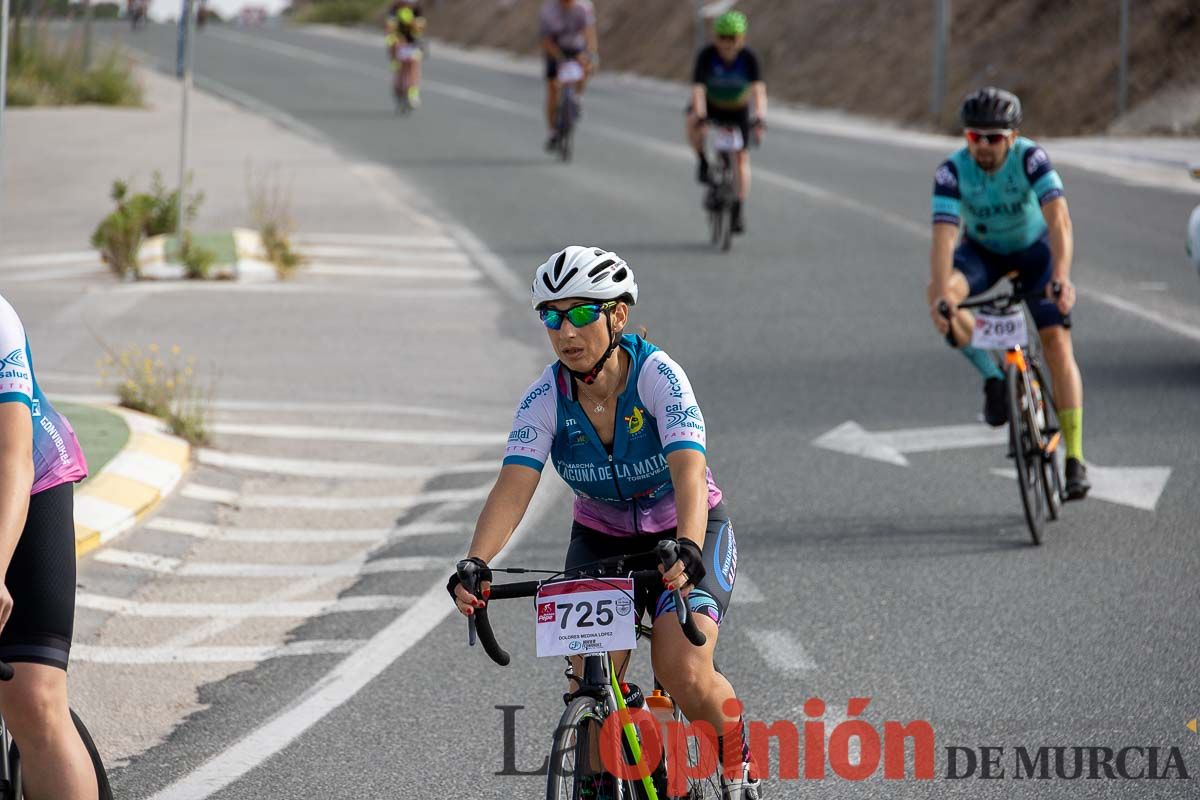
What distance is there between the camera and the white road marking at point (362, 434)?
448 inches

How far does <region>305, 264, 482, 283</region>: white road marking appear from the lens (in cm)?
1781

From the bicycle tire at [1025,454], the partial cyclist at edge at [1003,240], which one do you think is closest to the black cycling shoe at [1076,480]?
the partial cyclist at edge at [1003,240]

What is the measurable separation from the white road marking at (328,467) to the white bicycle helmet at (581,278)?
223 inches

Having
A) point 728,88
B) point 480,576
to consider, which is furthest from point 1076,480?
point 728,88

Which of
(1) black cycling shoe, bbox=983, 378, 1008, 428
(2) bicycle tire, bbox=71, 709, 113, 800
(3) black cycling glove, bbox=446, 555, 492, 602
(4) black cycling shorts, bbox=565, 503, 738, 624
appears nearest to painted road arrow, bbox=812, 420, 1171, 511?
(1) black cycling shoe, bbox=983, 378, 1008, 428

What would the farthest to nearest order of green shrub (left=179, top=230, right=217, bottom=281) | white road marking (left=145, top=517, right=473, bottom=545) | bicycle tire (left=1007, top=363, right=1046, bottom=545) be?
green shrub (left=179, top=230, right=217, bottom=281) → white road marking (left=145, top=517, right=473, bottom=545) → bicycle tire (left=1007, top=363, right=1046, bottom=545)

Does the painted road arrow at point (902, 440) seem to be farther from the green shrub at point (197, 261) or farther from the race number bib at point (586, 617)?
the green shrub at point (197, 261)

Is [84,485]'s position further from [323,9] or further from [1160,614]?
[323,9]

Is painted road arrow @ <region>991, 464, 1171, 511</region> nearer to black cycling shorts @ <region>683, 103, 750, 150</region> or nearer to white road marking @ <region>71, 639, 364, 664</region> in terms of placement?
white road marking @ <region>71, 639, 364, 664</region>

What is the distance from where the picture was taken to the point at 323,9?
100250mm

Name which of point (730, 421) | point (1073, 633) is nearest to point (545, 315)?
point (1073, 633)

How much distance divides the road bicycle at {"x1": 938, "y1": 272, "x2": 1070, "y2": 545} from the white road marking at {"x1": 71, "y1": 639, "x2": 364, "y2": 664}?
3.43m

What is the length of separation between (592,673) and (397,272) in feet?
45.2

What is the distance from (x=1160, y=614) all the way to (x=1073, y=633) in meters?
0.48
